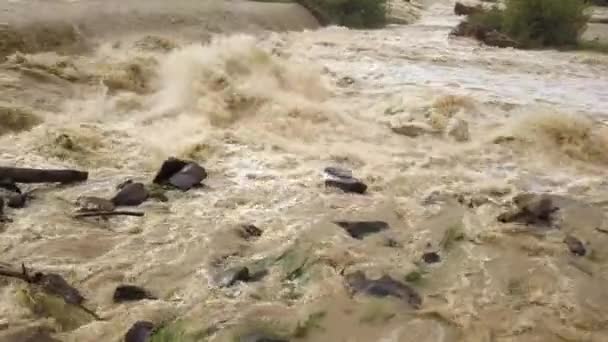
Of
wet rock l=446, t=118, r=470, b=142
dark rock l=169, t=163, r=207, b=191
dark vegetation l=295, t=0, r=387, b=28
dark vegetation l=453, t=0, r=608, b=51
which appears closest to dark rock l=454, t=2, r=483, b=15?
dark vegetation l=295, t=0, r=387, b=28

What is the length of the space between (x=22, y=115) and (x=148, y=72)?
2017 millimetres

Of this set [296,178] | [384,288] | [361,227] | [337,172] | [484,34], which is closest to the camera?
[384,288]

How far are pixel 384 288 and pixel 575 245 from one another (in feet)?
4.59

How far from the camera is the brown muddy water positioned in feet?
11.8

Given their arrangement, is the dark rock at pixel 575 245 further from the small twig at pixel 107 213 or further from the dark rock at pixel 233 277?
the small twig at pixel 107 213

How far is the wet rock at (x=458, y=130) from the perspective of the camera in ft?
22.1

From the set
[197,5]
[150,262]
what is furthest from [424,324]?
[197,5]

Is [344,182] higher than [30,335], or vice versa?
[344,182]

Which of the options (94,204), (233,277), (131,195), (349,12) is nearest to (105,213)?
(94,204)

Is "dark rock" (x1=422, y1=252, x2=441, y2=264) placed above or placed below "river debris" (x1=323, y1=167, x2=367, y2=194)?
below

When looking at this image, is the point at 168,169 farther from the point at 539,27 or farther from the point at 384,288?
the point at 539,27

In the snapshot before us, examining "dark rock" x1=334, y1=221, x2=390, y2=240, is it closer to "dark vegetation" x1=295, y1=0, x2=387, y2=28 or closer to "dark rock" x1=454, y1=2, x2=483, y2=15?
"dark vegetation" x1=295, y1=0, x2=387, y2=28

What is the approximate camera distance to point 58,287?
12.0 feet

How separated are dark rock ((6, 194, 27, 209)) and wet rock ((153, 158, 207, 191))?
0.91m
